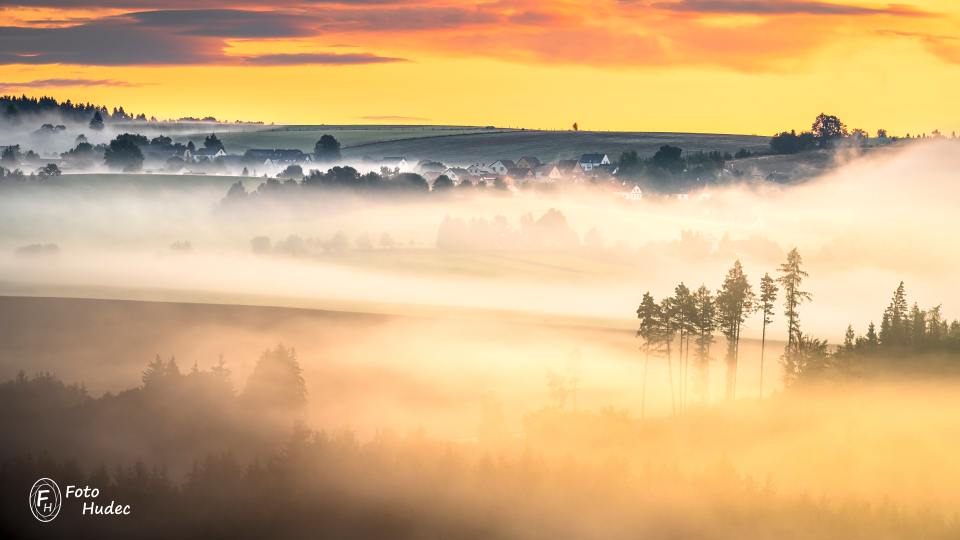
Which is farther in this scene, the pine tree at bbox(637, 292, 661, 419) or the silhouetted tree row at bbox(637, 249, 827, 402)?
the pine tree at bbox(637, 292, 661, 419)

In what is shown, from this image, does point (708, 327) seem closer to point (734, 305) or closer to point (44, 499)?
point (734, 305)

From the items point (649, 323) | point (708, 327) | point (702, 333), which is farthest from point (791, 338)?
point (649, 323)

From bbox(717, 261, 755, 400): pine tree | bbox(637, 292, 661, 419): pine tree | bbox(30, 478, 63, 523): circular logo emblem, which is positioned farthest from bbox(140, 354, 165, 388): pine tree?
bbox(717, 261, 755, 400): pine tree

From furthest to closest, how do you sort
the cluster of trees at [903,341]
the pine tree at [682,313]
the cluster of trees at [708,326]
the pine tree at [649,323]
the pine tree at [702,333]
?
the pine tree at [649,323] → the pine tree at [682,313] → the cluster of trees at [903,341] → the pine tree at [702,333] → the cluster of trees at [708,326]

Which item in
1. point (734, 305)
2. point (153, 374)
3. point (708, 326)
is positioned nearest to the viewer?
point (708, 326)

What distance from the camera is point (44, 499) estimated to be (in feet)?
307

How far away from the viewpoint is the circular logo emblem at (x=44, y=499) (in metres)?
93.6

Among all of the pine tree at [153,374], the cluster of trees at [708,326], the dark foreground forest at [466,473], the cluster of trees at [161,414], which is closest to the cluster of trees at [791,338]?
the cluster of trees at [708,326]

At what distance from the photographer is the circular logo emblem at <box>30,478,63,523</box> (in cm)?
9356

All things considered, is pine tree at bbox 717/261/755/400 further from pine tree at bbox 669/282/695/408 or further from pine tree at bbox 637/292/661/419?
pine tree at bbox 637/292/661/419

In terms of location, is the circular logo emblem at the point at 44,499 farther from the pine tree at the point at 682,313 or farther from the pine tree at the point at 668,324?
the pine tree at the point at 682,313

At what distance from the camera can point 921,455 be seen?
10012 cm

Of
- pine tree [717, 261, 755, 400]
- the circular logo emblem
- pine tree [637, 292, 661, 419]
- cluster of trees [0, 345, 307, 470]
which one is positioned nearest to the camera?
the circular logo emblem

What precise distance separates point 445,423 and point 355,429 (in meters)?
6.28
